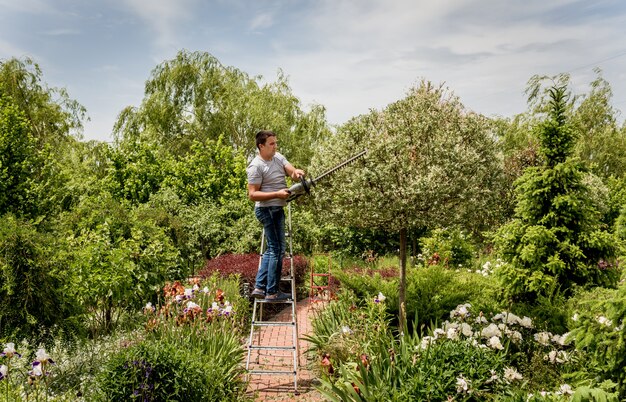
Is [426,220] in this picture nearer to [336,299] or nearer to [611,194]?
[336,299]

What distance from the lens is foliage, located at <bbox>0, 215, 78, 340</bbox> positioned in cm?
556

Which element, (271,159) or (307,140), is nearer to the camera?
(271,159)

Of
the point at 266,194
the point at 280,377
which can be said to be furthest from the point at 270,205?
the point at 280,377

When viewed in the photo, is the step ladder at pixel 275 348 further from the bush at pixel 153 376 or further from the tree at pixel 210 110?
the tree at pixel 210 110

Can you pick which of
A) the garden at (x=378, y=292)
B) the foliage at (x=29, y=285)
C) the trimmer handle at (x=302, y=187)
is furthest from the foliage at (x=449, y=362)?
the foliage at (x=29, y=285)

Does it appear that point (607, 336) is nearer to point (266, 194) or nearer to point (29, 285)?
point (266, 194)

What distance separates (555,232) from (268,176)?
3.89 m

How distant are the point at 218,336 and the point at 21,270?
2233 millimetres

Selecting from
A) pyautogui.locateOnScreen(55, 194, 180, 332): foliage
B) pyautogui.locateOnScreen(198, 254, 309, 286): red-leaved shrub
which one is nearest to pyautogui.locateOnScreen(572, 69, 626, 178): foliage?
pyautogui.locateOnScreen(198, 254, 309, 286): red-leaved shrub

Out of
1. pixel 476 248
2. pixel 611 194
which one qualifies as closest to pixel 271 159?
pixel 476 248

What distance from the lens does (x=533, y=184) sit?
23.6ft

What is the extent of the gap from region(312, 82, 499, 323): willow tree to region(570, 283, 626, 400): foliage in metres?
2.29

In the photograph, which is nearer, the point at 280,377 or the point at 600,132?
the point at 280,377

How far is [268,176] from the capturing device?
646 cm
